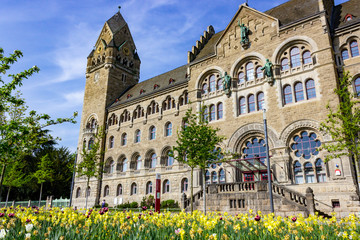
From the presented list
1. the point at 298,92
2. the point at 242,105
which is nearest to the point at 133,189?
A: the point at 242,105

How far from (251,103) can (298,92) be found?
13.4 feet

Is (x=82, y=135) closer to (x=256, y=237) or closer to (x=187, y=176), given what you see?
(x=187, y=176)

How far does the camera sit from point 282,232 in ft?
15.5

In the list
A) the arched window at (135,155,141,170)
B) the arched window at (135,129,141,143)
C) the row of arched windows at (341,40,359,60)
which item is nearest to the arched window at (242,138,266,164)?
the row of arched windows at (341,40,359,60)

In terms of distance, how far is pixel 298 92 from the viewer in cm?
2289

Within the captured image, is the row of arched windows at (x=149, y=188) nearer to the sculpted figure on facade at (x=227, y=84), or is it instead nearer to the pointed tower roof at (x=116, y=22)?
the sculpted figure on facade at (x=227, y=84)

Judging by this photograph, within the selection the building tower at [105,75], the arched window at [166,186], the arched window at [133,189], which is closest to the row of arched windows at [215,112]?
the arched window at [166,186]

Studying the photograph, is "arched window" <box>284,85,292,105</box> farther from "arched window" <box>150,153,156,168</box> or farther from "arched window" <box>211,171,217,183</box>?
"arched window" <box>150,153,156,168</box>

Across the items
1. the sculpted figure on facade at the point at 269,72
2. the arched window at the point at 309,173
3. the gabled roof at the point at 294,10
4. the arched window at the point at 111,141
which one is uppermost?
the gabled roof at the point at 294,10

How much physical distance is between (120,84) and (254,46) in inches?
953

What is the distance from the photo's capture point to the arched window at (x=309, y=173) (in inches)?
813

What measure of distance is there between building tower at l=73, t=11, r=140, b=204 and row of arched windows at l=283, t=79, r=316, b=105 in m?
23.9

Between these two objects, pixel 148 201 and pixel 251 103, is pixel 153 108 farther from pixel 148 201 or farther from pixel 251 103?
pixel 251 103

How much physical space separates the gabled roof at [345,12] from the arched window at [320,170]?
1100 cm
